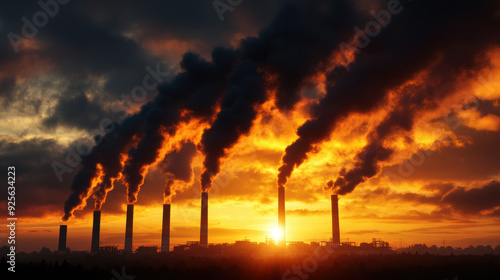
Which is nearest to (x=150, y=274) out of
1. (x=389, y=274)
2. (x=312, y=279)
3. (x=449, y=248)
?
(x=312, y=279)

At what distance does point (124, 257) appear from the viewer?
62.6 meters

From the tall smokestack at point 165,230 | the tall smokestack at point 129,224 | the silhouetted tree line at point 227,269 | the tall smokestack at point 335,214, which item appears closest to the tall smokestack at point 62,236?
the silhouetted tree line at point 227,269

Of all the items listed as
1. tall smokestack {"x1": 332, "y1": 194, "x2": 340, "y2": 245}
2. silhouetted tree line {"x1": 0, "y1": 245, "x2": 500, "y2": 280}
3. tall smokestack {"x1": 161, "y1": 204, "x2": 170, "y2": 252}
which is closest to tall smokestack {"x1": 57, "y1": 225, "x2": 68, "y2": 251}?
silhouetted tree line {"x1": 0, "y1": 245, "x2": 500, "y2": 280}

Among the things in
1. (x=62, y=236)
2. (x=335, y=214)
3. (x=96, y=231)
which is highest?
(x=335, y=214)

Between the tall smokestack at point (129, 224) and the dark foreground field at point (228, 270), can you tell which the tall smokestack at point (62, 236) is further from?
the tall smokestack at point (129, 224)

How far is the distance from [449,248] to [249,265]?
396 feet

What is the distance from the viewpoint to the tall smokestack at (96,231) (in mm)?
65994

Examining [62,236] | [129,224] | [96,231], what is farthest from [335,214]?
[62,236]

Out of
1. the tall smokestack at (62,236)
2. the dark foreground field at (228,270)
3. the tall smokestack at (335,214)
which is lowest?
the dark foreground field at (228,270)

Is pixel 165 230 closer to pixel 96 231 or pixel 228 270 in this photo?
pixel 96 231

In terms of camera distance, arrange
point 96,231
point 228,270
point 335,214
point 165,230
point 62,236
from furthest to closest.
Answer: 1. point 96,231
2. point 62,236
3. point 335,214
4. point 165,230
5. point 228,270

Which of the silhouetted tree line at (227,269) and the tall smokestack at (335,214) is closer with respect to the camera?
the silhouetted tree line at (227,269)

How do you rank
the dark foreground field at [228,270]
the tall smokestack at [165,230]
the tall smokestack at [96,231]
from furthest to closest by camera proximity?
the tall smokestack at [96,231]
the tall smokestack at [165,230]
the dark foreground field at [228,270]

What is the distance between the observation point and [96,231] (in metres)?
66.4
